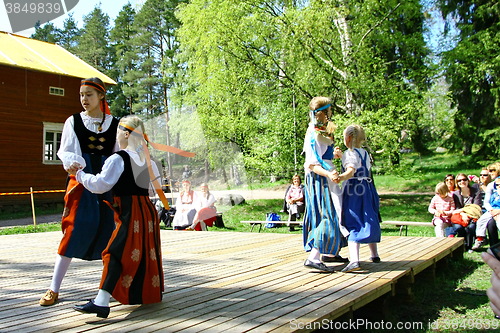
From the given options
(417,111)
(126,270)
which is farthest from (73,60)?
(126,270)

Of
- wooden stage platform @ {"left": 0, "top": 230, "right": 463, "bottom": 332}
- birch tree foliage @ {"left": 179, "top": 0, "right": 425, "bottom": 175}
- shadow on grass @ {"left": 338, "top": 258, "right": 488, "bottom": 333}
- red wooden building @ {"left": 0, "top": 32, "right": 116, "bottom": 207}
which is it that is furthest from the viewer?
red wooden building @ {"left": 0, "top": 32, "right": 116, "bottom": 207}

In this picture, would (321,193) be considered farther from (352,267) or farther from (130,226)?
(130,226)

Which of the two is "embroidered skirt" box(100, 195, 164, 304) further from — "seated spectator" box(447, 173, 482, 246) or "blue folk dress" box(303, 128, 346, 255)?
"seated spectator" box(447, 173, 482, 246)

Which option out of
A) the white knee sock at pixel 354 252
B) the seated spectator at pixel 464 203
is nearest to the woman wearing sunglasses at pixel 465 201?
the seated spectator at pixel 464 203

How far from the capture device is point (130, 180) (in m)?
3.24

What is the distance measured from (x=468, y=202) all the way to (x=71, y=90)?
1644 centimetres

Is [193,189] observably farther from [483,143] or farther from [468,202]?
[483,143]

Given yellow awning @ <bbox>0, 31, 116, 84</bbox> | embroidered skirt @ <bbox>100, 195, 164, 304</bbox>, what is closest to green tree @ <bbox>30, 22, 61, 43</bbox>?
yellow awning @ <bbox>0, 31, 116, 84</bbox>

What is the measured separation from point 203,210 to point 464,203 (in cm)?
543

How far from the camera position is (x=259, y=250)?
6164mm
